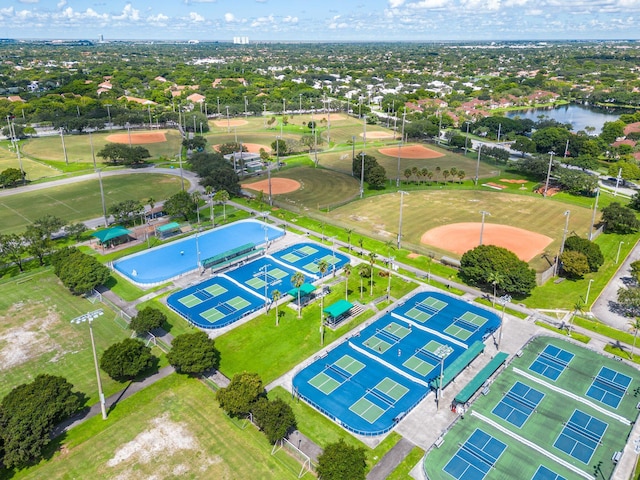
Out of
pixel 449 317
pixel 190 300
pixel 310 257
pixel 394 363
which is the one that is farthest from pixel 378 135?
pixel 394 363

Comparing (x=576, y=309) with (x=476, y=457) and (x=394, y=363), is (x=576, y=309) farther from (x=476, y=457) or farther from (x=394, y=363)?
(x=476, y=457)

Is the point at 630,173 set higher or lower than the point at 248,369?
higher

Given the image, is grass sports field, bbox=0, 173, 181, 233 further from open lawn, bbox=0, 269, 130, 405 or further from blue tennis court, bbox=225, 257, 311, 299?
blue tennis court, bbox=225, 257, 311, 299

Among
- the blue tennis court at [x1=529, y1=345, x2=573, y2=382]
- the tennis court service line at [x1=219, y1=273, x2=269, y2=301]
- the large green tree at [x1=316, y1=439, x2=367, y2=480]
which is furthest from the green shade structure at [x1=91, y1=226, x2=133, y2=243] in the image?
the blue tennis court at [x1=529, y1=345, x2=573, y2=382]

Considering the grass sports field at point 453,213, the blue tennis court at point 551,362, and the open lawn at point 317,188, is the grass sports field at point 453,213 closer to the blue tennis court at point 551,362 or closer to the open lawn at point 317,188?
the open lawn at point 317,188

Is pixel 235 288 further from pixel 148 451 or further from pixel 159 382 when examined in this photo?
pixel 148 451

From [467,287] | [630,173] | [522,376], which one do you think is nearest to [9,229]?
[467,287]
